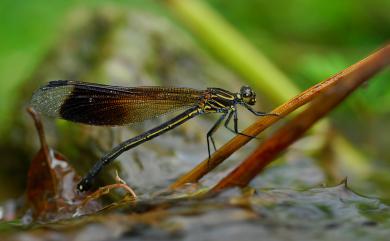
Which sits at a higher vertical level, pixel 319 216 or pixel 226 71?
pixel 226 71

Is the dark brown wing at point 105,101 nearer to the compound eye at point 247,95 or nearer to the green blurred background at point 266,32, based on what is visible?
the compound eye at point 247,95

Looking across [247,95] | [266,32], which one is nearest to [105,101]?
[247,95]

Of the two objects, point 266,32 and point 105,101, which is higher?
point 266,32

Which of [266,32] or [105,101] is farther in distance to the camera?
[266,32]

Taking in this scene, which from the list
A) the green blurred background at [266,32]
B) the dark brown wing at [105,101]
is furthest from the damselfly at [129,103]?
the green blurred background at [266,32]

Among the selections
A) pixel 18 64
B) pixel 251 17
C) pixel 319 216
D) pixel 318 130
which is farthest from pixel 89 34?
pixel 319 216

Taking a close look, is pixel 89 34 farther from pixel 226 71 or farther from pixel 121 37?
pixel 226 71

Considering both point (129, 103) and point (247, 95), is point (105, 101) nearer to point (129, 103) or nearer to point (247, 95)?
point (129, 103)
